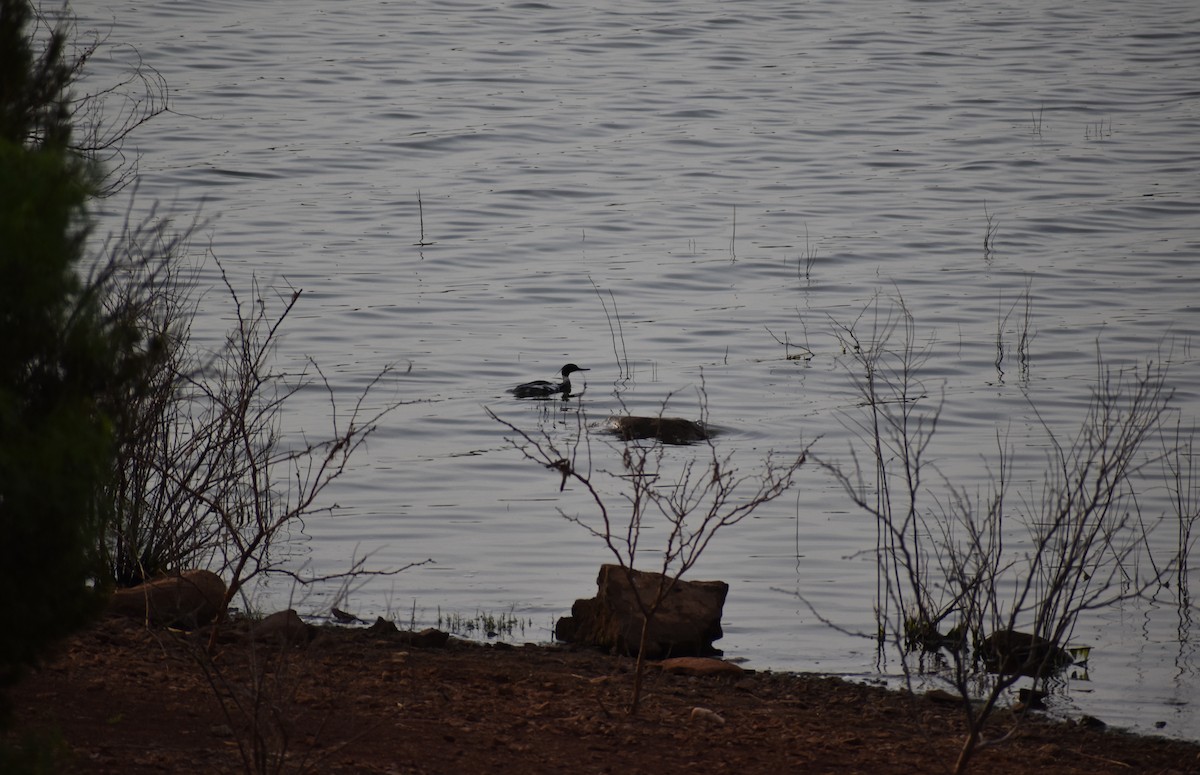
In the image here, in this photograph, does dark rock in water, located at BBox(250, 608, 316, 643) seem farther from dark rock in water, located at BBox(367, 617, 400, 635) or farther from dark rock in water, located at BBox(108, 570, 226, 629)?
dark rock in water, located at BBox(367, 617, 400, 635)

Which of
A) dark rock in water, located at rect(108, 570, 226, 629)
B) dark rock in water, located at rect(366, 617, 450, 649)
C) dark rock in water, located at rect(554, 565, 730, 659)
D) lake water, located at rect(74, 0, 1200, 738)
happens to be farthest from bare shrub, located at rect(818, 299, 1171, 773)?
dark rock in water, located at rect(108, 570, 226, 629)

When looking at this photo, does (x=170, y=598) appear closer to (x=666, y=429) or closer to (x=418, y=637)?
(x=418, y=637)

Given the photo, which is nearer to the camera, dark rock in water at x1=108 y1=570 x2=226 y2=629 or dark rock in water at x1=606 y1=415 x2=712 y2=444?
dark rock in water at x1=108 y1=570 x2=226 y2=629

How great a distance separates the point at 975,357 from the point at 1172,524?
6.26 metres

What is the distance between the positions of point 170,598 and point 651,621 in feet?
8.78

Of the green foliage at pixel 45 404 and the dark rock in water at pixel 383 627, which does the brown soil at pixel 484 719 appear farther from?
the green foliage at pixel 45 404

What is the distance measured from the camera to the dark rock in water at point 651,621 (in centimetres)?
873

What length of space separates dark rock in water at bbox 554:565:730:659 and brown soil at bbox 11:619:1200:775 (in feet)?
1.33

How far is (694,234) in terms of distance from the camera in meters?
26.5

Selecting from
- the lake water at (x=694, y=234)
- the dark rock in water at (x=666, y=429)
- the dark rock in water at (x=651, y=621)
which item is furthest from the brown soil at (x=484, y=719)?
the dark rock in water at (x=666, y=429)

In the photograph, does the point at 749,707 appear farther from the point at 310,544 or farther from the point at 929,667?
the point at 310,544

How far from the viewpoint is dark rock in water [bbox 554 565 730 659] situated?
8.73 meters

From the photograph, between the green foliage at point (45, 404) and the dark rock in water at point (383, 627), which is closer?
the green foliage at point (45, 404)

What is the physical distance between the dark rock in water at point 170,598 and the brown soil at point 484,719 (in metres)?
0.25
